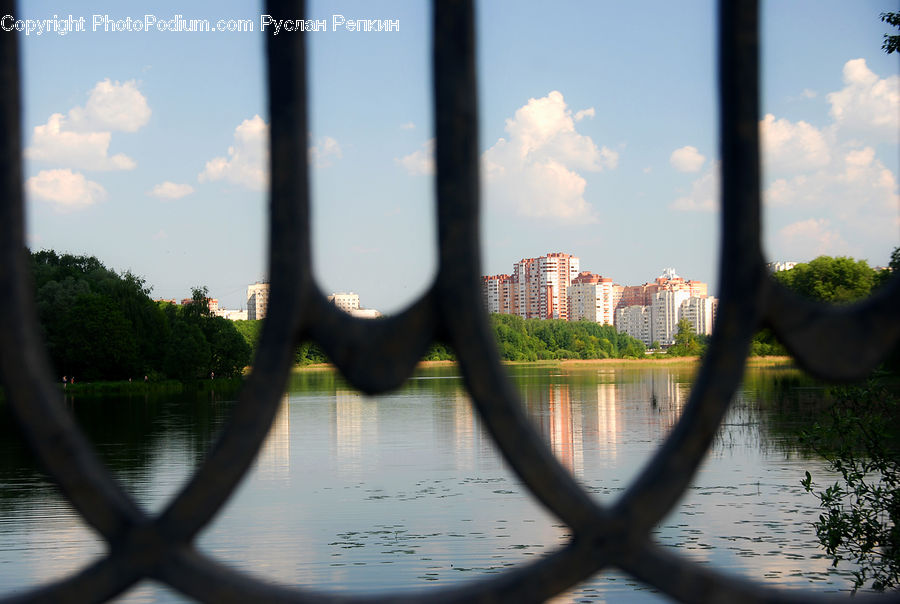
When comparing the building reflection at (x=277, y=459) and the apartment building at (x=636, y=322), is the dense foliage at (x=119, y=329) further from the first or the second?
the apartment building at (x=636, y=322)

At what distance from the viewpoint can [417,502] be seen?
2288 cm

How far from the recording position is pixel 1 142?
5.63 ft

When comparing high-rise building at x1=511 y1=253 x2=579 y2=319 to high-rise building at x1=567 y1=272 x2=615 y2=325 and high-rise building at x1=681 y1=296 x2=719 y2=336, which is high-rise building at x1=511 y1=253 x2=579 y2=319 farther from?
high-rise building at x1=681 y1=296 x2=719 y2=336

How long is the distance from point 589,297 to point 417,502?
161378mm

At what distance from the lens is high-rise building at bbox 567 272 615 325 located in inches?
7126

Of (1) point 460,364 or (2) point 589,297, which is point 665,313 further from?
(1) point 460,364

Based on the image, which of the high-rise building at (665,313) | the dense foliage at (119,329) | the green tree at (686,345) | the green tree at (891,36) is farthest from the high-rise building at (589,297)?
the green tree at (891,36)

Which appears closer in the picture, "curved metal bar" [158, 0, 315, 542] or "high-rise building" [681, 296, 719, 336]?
"curved metal bar" [158, 0, 315, 542]

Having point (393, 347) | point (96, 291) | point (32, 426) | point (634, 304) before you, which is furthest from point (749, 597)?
point (634, 304)

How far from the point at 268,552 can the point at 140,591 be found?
3.88 meters

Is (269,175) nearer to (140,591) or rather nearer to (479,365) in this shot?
(479,365)

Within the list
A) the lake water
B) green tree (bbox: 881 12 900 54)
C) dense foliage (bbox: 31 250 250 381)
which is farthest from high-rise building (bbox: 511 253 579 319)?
green tree (bbox: 881 12 900 54)

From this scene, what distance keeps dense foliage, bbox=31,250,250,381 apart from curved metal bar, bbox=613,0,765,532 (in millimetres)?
61092

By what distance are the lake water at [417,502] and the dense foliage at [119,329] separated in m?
17.6
